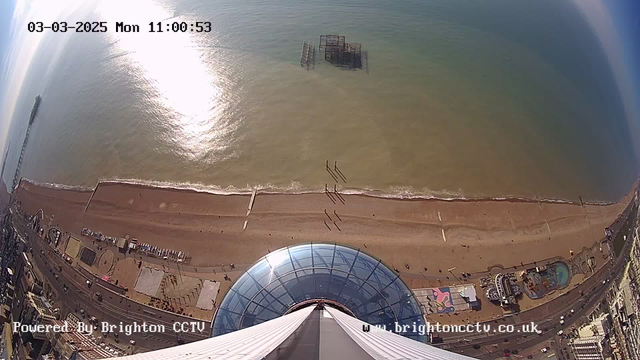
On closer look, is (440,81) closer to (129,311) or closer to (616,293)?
(616,293)

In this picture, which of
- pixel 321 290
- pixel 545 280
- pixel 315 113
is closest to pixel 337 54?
pixel 315 113

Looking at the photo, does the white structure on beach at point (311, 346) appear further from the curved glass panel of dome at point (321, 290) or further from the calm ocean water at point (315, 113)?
the calm ocean water at point (315, 113)

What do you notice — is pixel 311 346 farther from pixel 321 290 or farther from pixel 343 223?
pixel 343 223

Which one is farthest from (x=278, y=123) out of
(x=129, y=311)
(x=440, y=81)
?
(x=129, y=311)

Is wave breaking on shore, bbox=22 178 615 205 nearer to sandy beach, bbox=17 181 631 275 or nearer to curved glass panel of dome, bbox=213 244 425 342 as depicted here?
sandy beach, bbox=17 181 631 275

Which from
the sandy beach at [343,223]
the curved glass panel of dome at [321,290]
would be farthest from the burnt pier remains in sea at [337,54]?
the curved glass panel of dome at [321,290]

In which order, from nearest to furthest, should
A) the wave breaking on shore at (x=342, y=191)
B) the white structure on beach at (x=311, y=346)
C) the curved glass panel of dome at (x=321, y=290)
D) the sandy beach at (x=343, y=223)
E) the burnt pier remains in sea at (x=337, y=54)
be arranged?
the white structure on beach at (x=311, y=346) < the curved glass panel of dome at (x=321, y=290) < the sandy beach at (x=343, y=223) < the wave breaking on shore at (x=342, y=191) < the burnt pier remains in sea at (x=337, y=54)
